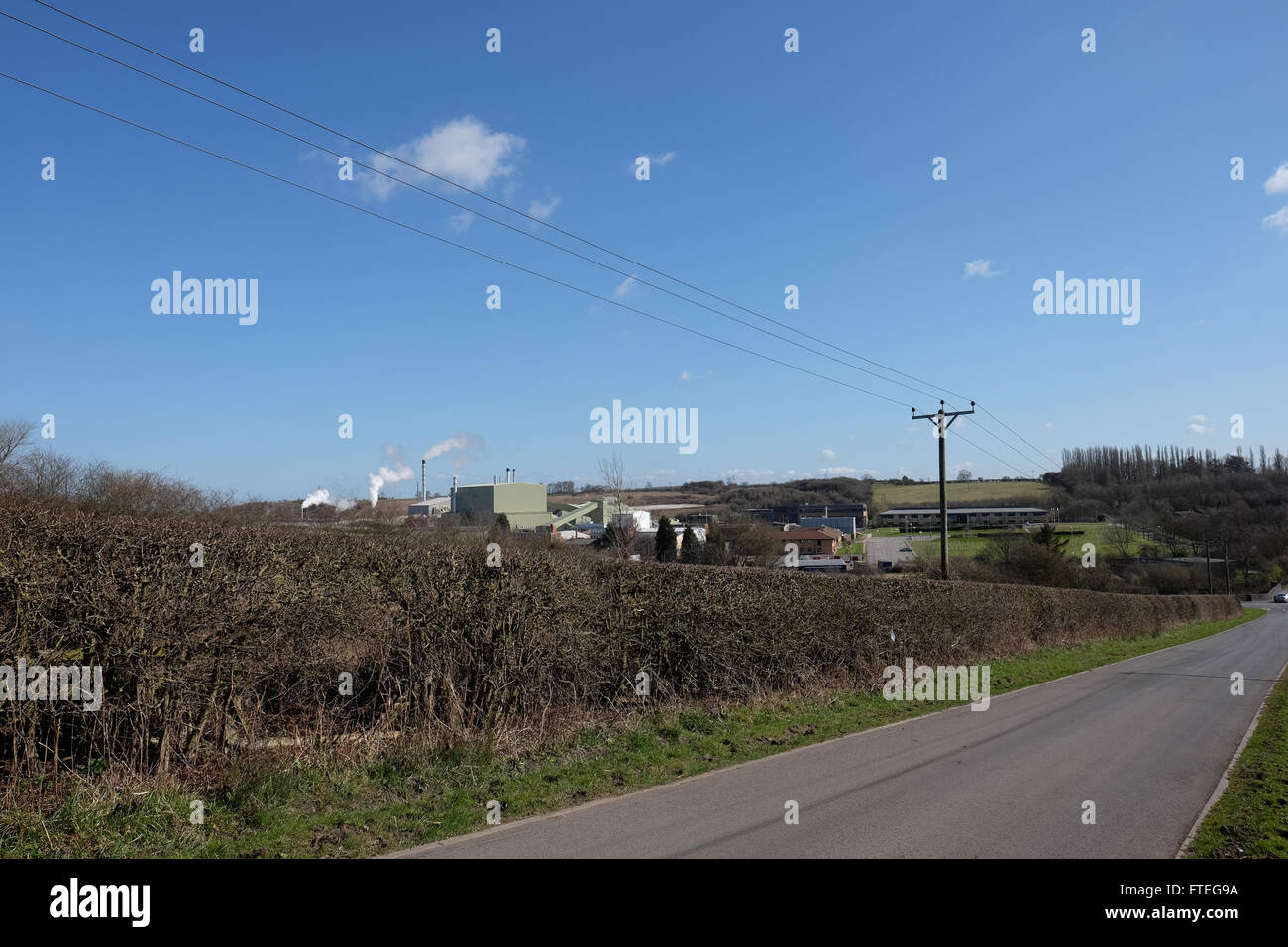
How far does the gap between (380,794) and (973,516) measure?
97.9 metres

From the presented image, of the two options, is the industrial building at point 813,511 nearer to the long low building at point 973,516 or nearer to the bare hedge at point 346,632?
the long low building at point 973,516

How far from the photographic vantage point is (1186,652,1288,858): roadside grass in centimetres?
633

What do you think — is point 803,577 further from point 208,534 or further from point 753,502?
point 753,502

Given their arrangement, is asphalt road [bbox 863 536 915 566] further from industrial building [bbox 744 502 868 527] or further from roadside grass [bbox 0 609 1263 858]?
roadside grass [bbox 0 609 1263 858]

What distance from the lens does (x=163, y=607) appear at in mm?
6051

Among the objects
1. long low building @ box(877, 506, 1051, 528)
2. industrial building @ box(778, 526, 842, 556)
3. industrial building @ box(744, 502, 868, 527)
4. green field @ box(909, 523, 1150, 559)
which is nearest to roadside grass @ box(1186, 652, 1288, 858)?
green field @ box(909, 523, 1150, 559)

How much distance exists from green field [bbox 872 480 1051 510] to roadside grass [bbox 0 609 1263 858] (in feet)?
324

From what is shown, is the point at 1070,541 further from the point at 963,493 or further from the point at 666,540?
the point at 666,540

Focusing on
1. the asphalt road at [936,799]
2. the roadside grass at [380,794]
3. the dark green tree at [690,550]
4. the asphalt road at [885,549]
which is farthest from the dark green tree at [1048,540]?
the roadside grass at [380,794]

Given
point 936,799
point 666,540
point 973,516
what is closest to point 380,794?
point 936,799

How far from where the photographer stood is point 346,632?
7.61 meters
